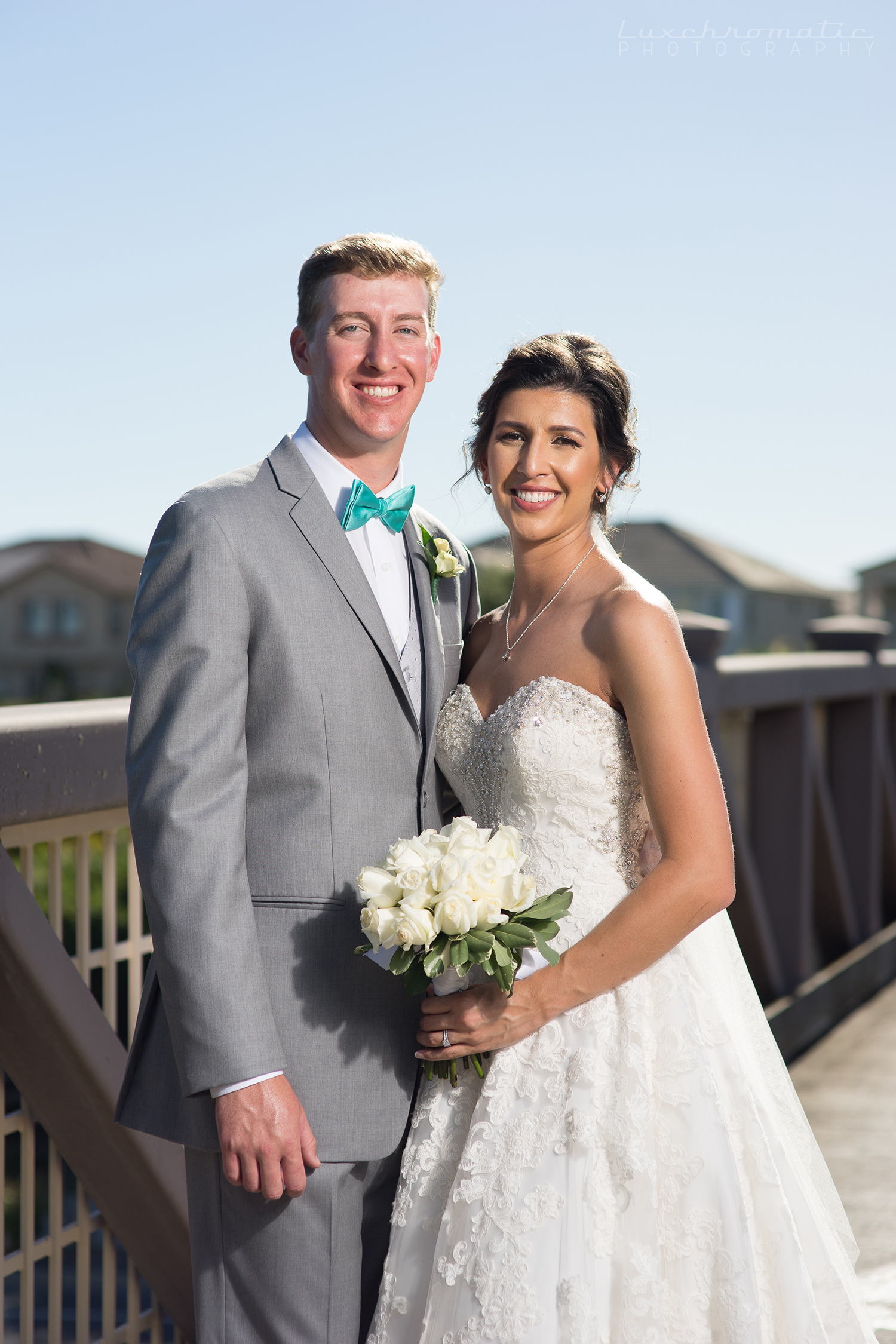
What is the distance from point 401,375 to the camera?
7.81 feet

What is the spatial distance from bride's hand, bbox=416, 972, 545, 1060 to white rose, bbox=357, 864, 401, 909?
311mm

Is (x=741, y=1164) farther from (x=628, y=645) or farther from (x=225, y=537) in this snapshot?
(x=225, y=537)

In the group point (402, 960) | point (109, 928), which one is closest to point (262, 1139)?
point (402, 960)

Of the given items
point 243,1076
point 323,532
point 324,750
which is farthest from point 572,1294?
point 323,532

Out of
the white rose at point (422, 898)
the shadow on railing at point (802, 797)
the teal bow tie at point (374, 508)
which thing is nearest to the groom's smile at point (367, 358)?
the teal bow tie at point (374, 508)

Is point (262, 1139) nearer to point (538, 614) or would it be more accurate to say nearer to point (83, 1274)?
point (83, 1274)

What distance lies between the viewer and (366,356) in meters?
2.36

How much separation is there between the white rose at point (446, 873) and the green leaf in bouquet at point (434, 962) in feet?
0.32

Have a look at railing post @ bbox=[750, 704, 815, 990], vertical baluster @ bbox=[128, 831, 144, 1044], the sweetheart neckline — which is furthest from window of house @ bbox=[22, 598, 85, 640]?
the sweetheart neckline

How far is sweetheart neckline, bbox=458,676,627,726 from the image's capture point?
2410 mm

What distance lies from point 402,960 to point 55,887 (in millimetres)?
811

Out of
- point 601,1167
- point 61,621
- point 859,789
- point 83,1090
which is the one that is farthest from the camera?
point 61,621

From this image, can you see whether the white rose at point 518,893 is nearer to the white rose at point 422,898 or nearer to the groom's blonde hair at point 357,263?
the white rose at point 422,898

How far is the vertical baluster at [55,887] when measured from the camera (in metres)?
2.33
